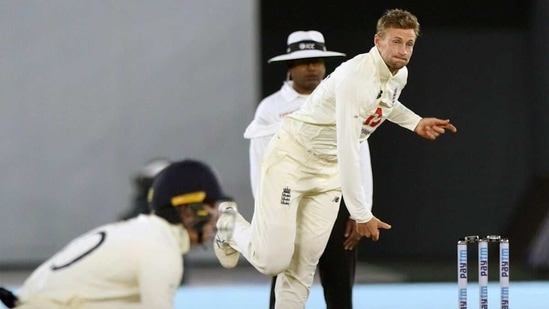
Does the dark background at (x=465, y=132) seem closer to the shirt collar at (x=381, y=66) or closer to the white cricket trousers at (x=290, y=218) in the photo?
the white cricket trousers at (x=290, y=218)

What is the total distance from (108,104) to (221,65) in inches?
40.9

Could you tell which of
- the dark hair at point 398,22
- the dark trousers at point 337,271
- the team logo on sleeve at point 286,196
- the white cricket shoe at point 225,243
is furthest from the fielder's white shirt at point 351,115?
the dark trousers at point 337,271

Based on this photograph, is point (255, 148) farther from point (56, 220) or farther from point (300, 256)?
point (56, 220)

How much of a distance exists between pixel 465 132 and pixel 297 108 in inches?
212

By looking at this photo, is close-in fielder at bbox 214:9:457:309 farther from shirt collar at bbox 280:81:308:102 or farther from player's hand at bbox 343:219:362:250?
shirt collar at bbox 280:81:308:102

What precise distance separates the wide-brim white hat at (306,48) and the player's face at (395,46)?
0.98 m

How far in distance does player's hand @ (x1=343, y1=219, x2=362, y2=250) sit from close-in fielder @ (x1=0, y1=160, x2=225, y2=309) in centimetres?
215

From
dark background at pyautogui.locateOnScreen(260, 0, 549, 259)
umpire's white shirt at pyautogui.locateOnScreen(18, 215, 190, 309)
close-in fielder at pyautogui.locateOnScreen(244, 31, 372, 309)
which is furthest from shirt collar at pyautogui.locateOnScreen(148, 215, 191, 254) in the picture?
dark background at pyautogui.locateOnScreen(260, 0, 549, 259)

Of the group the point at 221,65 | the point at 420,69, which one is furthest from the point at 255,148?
the point at 420,69

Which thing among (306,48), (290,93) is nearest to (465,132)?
(306,48)

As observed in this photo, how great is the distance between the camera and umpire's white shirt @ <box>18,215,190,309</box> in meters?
3.43

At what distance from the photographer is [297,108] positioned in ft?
19.7

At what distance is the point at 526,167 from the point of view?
11.2 meters

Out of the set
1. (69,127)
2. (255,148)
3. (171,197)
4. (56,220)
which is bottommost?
(56,220)
